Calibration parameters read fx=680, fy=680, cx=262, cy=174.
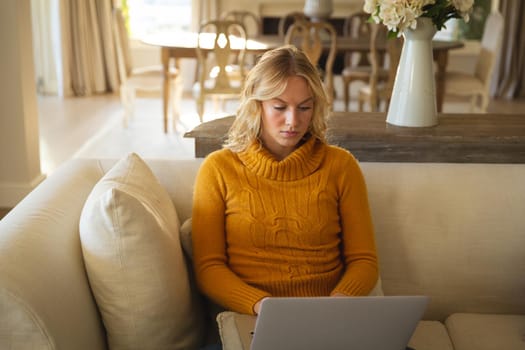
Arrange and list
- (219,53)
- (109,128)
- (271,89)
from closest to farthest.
Result: (271,89) → (219,53) → (109,128)

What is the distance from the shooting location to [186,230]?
5.54 ft

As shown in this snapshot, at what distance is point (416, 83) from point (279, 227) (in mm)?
846

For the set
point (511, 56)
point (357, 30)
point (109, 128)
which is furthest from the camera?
point (511, 56)

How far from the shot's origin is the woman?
1.62 m

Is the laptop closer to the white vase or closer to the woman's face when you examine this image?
the woman's face

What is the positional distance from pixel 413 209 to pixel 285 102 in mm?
535

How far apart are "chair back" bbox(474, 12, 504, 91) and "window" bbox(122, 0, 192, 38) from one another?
3.29 m

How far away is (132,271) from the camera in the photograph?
55.3 inches

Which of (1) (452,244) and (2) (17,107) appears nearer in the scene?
(1) (452,244)

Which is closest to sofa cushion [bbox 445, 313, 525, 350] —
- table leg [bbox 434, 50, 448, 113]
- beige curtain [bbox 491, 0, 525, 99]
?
table leg [bbox 434, 50, 448, 113]

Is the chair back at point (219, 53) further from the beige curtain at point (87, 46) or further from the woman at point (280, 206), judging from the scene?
the woman at point (280, 206)

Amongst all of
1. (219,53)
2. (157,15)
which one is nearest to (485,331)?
(219,53)

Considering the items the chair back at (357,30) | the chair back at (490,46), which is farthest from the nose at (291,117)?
the chair back at (357,30)

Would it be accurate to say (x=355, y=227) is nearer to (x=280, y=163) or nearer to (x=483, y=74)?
(x=280, y=163)
